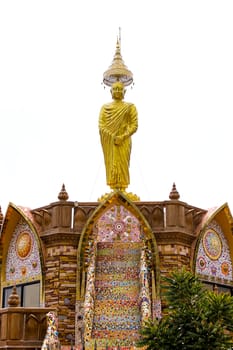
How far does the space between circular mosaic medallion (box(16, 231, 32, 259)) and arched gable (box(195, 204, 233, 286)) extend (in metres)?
5.35

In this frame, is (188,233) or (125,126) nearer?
(188,233)

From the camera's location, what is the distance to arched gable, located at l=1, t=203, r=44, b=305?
66.6 ft

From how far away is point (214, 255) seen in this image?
2103 centimetres

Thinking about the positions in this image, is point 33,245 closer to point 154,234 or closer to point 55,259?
point 55,259

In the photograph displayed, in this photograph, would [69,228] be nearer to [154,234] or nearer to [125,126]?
[154,234]

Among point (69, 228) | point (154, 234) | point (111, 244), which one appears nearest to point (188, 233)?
point (154, 234)

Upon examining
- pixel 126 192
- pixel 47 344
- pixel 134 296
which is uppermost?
pixel 126 192

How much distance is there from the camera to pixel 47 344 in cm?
1578

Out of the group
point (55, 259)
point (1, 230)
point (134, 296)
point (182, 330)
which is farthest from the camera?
point (1, 230)

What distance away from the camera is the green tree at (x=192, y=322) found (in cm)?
1266

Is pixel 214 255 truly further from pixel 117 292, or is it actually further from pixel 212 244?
pixel 117 292

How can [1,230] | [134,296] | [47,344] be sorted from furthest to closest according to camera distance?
[1,230], [134,296], [47,344]

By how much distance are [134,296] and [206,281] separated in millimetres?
3257

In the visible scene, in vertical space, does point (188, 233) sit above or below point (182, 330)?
above
